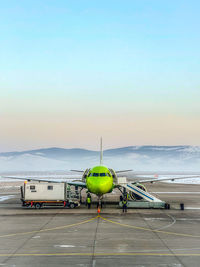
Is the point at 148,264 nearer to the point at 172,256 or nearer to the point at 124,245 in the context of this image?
the point at 172,256

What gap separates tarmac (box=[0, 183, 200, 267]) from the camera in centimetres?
1546

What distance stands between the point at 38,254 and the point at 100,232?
6502mm

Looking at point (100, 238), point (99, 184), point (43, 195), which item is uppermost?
point (99, 184)

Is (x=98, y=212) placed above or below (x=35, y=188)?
below

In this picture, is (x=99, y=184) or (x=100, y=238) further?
(x=99, y=184)

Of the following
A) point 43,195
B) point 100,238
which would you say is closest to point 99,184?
point 43,195

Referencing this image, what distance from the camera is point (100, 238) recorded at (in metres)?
20.1

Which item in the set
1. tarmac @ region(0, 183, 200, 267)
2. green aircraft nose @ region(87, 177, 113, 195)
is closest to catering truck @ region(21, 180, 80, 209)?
tarmac @ region(0, 183, 200, 267)

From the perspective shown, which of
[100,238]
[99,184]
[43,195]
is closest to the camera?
[100,238]

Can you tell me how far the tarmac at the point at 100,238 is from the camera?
50.7 feet

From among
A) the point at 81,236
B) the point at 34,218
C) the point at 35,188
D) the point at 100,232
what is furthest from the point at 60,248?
the point at 35,188

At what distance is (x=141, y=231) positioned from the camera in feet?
73.5

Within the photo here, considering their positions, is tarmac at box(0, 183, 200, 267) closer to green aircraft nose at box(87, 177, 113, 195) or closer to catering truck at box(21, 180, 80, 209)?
catering truck at box(21, 180, 80, 209)

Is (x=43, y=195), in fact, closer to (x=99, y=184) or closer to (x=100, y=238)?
(x=99, y=184)
